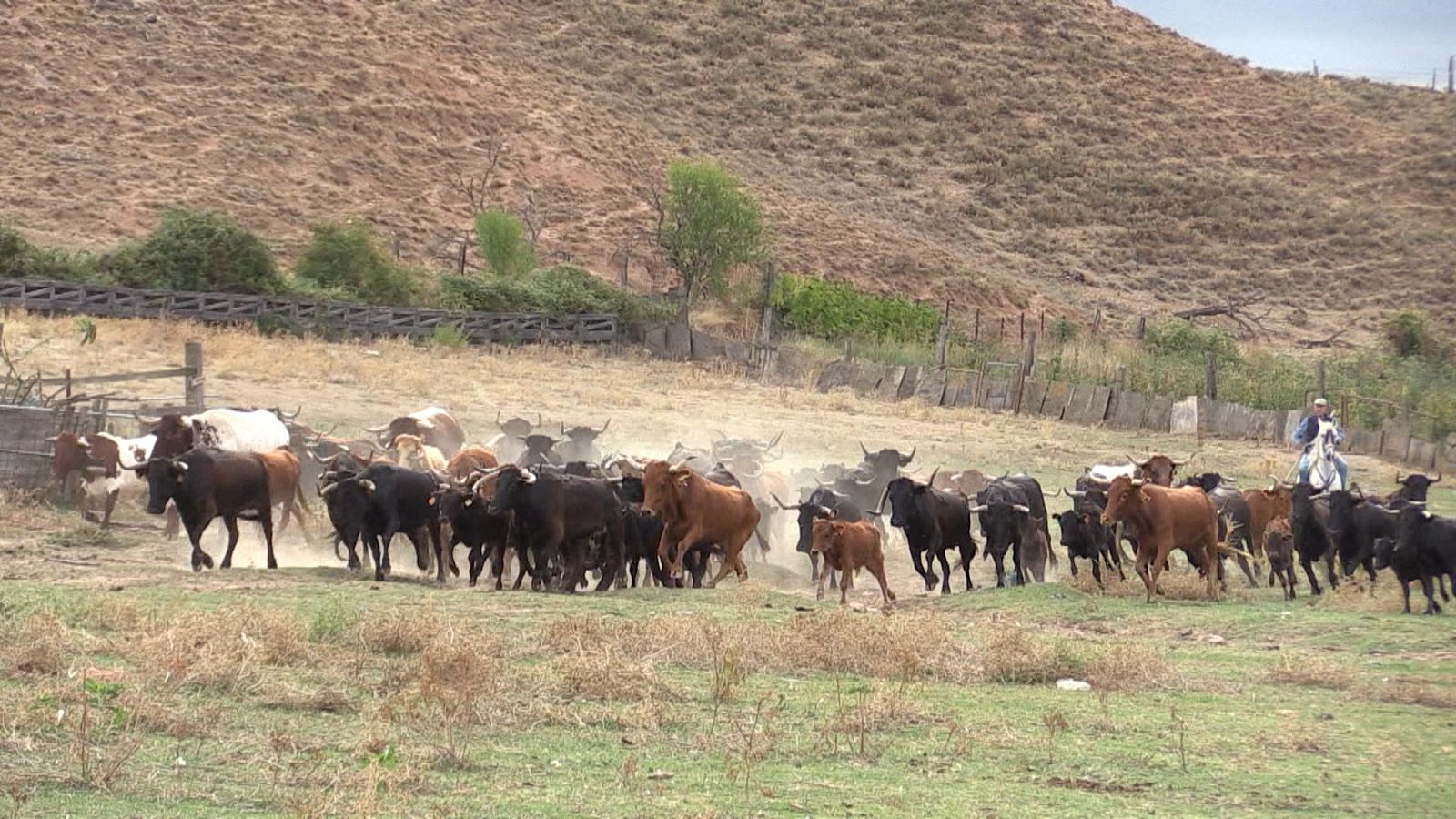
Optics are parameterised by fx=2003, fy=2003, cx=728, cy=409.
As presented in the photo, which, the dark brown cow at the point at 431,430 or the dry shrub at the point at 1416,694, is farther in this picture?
the dark brown cow at the point at 431,430

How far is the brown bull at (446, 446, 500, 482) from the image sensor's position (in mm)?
23125

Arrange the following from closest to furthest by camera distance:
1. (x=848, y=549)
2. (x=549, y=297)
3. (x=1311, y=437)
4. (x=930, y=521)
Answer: (x=848, y=549), (x=930, y=521), (x=1311, y=437), (x=549, y=297)

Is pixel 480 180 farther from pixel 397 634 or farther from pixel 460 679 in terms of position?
pixel 460 679

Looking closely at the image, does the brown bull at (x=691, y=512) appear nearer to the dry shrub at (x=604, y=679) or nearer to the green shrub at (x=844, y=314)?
the dry shrub at (x=604, y=679)

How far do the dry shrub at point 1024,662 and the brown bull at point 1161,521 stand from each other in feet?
17.8

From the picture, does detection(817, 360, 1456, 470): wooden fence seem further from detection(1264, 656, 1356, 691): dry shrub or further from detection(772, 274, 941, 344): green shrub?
detection(1264, 656, 1356, 691): dry shrub

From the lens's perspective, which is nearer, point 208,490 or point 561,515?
point 561,515

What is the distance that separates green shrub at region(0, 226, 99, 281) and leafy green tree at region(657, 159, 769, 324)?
60.0 feet

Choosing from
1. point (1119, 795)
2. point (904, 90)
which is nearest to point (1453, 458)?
point (1119, 795)

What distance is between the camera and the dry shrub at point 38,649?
40.0 feet

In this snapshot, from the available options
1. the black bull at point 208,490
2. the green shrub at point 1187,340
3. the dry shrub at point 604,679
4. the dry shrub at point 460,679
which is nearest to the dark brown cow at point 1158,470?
the black bull at point 208,490

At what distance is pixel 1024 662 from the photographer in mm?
14461

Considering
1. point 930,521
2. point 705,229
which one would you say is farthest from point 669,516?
point 705,229

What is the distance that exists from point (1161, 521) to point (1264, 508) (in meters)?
4.11
